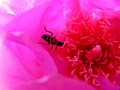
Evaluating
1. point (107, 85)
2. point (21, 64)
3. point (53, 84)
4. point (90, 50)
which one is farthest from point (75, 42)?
point (53, 84)

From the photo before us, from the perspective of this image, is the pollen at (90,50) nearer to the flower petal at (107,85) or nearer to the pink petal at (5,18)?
the flower petal at (107,85)

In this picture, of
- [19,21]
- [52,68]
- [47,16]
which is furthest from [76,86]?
[47,16]

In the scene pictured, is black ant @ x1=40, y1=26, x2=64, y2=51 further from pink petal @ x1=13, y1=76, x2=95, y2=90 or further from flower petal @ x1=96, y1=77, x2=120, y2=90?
pink petal @ x1=13, y1=76, x2=95, y2=90

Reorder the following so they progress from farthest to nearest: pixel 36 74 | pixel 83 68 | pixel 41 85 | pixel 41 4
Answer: pixel 83 68 → pixel 41 4 → pixel 36 74 → pixel 41 85

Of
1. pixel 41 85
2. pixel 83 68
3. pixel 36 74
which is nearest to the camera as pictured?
pixel 41 85

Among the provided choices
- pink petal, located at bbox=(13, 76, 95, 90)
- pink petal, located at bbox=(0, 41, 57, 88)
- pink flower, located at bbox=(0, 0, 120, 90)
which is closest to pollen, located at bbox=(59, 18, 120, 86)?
pink flower, located at bbox=(0, 0, 120, 90)

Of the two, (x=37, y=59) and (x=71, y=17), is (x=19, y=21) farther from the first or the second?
(x=71, y=17)

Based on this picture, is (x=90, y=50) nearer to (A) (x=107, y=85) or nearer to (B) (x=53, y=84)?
(A) (x=107, y=85)
